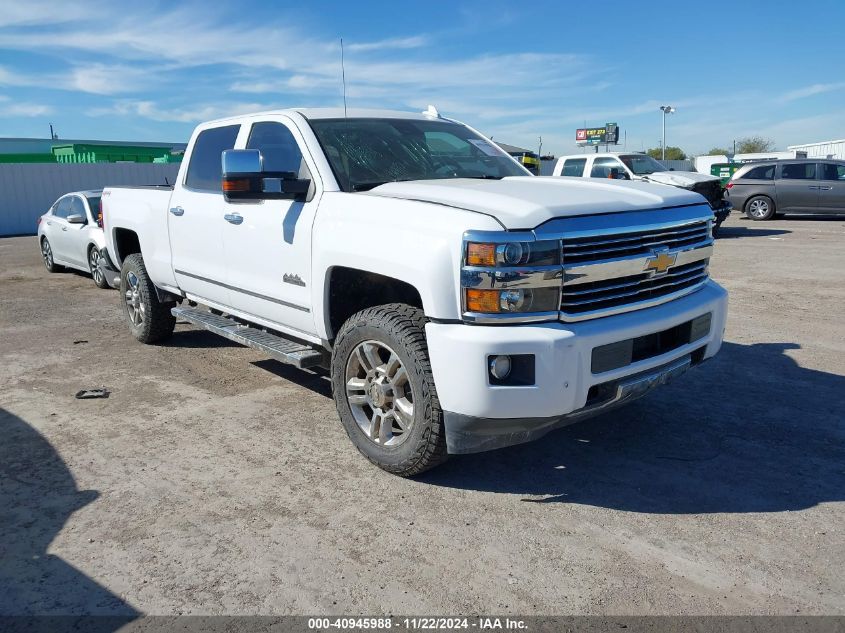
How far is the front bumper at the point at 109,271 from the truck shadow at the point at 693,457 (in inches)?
201

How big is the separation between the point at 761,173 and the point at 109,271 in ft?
55.2

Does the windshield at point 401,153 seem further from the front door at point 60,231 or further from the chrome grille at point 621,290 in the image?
the front door at point 60,231

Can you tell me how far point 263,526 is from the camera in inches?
132

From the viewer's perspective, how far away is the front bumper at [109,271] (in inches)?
297

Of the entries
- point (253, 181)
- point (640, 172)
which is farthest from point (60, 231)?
point (640, 172)

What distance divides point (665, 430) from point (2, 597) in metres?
3.63

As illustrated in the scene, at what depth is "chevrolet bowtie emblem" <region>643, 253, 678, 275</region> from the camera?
11.7ft

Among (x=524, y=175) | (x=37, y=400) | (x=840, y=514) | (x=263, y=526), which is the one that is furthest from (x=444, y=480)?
(x=37, y=400)

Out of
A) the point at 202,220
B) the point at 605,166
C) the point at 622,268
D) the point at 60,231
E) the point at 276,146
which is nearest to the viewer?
the point at 622,268

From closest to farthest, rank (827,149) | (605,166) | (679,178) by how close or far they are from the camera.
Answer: (679,178), (605,166), (827,149)

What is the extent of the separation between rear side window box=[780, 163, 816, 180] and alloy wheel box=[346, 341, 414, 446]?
17894 millimetres

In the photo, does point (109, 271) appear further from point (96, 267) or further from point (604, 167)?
point (604, 167)

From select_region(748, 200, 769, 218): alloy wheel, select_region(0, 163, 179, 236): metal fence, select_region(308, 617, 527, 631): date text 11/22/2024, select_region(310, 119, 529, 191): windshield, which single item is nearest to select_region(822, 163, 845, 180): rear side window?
select_region(748, 200, 769, 218): alloy wheel

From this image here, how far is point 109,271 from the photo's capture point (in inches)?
341
